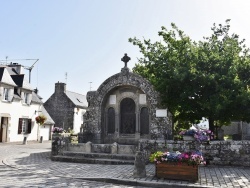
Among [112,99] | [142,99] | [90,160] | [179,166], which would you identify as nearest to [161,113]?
[142,99]

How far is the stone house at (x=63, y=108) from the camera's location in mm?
38188

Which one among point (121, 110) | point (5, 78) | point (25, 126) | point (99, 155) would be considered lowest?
point (99, 155)

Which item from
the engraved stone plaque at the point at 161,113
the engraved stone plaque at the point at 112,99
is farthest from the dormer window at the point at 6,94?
the engraved stone plaque at the point at 161,113

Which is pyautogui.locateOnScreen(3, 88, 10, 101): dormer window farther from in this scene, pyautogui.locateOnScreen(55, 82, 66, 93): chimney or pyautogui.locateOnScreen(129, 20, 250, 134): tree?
pyautogui.locateOnScreen(129, 20, 250, 134): tree

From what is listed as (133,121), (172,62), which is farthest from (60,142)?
(172,62)

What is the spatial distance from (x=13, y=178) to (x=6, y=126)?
19930 mm

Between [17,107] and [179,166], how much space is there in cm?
2392

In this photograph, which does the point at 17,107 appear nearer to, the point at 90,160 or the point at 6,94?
the point at 6,94

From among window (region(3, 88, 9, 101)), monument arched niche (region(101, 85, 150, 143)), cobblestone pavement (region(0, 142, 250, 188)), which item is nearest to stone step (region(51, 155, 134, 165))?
cobblestone pavement (region(0, 142, 250, 188))

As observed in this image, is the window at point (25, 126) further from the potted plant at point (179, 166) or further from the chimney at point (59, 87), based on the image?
the potted plant at point (179, 166)

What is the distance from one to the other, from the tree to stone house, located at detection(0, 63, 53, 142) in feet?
60.0

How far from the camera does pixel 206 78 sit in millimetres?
11992

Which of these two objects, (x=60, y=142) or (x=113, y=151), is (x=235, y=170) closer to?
(x=113, y=151)

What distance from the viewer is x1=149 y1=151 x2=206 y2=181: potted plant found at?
8.30m
